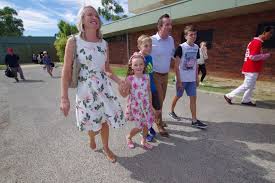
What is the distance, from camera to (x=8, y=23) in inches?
2744

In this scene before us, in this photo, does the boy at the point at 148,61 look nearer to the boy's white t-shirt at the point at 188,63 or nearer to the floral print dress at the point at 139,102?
the floral print dress at the point at 139,102

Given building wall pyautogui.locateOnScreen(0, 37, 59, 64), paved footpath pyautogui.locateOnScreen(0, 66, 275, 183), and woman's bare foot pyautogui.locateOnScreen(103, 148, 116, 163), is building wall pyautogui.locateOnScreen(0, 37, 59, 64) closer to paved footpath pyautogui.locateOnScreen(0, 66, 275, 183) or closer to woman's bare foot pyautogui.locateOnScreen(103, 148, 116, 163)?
paved footpath pyautogui.locateOnScreen(0, 66, 275, 183)

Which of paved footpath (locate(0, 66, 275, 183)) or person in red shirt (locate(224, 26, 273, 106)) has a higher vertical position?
person in red shirt (locate(224, 26, 273, 106))

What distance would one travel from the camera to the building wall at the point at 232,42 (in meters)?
9.42

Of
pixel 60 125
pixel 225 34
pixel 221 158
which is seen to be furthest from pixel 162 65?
pixel 225 34

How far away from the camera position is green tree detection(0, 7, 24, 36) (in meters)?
68.1

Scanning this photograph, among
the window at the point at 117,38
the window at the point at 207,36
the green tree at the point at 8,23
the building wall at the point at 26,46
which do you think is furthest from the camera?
the green tree at the point at 8,23

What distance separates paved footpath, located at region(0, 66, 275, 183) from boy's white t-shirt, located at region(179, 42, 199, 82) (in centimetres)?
98

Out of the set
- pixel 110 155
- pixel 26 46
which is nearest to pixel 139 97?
pixel 110 155

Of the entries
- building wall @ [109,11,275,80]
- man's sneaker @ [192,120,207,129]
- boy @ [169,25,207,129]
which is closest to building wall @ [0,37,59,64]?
building wall @ [109,11,275,80]

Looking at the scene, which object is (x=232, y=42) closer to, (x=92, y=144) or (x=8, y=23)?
(x=92, y=144)

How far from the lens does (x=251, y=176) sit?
2.87 metres

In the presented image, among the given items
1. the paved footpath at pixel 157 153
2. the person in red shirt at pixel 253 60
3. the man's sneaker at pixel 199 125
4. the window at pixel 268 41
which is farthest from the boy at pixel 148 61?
the window at pixel 268 41

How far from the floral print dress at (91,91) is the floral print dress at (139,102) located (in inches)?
20.2
